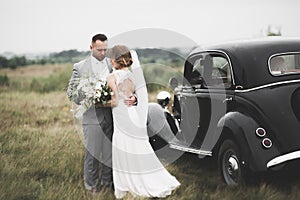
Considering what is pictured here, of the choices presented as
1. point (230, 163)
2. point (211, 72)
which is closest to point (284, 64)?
point (211, 72)

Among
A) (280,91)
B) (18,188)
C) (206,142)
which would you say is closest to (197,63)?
(206,142)

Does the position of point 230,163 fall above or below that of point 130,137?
below

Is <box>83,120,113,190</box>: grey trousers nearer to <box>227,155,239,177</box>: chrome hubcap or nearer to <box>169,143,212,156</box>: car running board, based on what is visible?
<box>169,143,212,156</box>: car running board

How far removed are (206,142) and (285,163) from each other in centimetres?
151

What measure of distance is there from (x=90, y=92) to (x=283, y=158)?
2.29 m

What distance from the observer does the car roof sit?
5887 mm

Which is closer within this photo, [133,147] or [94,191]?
[94,191]

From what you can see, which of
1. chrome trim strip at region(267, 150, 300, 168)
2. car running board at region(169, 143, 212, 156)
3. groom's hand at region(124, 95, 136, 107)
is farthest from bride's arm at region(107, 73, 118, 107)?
chrome trim strip at region(267, 150, 300, 168)

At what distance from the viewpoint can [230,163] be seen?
19.3 feet

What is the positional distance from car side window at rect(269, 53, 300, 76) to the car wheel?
1.05 meters

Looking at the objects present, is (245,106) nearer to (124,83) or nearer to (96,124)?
(124,83)

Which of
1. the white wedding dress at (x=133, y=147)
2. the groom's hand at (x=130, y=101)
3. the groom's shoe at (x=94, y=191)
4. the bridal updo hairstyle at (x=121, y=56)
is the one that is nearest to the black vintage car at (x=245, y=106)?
the white wedding dress at (x=133, y=147)

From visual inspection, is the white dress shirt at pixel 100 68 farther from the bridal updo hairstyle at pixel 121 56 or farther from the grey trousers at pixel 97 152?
the grey trousers at pixel 97 152

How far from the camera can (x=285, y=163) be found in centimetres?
533
